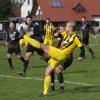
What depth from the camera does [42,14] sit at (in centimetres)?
10062

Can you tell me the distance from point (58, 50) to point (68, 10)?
87.7 m

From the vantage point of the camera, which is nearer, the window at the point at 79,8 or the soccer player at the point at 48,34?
the soccer player at the point at 48,34

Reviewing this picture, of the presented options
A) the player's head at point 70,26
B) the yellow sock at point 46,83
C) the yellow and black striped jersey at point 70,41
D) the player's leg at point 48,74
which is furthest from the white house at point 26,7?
the yellow sock at point 46,83

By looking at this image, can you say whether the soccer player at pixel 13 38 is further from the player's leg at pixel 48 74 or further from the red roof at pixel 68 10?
the red roof at pixel 68 10

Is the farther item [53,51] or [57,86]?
[57,86]

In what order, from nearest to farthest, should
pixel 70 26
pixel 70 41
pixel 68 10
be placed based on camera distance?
pixel 70 26, pixel 70 41, pixel 68 10

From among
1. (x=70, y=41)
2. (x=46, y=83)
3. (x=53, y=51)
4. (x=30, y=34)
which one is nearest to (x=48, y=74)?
(x=46, y=83)

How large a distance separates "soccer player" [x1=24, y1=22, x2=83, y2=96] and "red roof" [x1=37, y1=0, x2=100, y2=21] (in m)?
84.6

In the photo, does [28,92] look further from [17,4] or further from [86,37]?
[17,4]

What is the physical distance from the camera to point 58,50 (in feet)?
41.1

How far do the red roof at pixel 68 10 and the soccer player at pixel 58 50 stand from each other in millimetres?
84634

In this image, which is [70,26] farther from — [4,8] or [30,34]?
[4,8]

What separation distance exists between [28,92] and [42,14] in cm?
8778

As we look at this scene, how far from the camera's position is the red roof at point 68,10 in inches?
3878
